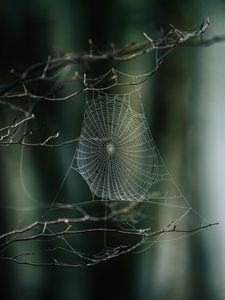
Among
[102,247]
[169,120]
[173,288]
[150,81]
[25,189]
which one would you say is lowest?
[173,288]

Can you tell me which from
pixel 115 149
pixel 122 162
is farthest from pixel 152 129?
pixel 115 149

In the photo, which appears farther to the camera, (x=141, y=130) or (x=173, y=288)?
(x=173, y=288)

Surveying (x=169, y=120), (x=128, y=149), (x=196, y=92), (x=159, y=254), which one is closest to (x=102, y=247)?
(x=159, y=254)

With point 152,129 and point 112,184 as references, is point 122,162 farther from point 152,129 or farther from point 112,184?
point 152,129

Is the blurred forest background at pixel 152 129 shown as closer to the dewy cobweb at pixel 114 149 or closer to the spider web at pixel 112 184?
the spider web at pixel 112 184

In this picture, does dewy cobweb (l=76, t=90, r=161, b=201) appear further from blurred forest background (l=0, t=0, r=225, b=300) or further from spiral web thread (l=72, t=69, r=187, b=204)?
blurred forest background (l=0, t=0, r=225, b=300)

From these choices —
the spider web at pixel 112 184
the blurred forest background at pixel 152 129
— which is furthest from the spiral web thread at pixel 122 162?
the blurred forest background at pixel 152 129

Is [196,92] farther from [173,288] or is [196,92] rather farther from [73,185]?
[173,288]

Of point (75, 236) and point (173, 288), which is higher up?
point (75, 236)
